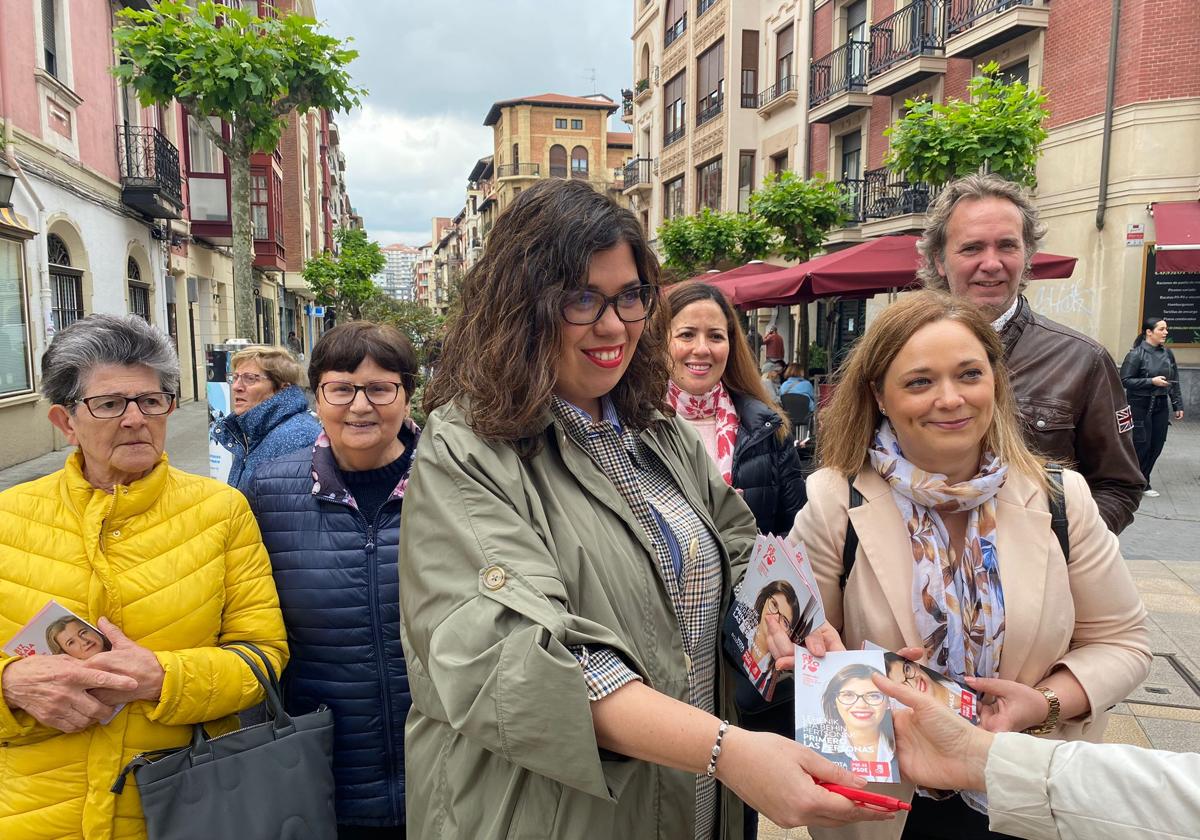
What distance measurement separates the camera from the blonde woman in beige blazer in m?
1.79

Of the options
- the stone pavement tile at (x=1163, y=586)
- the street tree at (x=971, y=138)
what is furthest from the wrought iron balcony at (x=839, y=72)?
the stone pavement tile at (x=1163, y=586)

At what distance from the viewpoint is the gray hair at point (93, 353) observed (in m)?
1.94

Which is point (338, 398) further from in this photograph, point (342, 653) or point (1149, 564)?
point (1149, 564)

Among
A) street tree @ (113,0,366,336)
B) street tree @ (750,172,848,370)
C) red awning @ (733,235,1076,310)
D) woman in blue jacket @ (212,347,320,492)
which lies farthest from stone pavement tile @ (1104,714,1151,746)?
street tree @ (750,172,848,370)

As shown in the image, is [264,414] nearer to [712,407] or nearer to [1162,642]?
[712,407]

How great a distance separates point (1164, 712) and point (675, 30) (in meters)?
31.6

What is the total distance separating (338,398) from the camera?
99.4 inches

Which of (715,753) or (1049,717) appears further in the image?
(1049,717)

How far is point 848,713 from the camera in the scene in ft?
4.97

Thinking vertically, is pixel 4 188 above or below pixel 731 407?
above

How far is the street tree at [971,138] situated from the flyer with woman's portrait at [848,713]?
26.3 feet

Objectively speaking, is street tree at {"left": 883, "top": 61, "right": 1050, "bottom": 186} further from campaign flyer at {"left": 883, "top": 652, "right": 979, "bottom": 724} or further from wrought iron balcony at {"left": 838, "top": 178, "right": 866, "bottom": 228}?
wrought iron balcony at {"left": 838, "top": 178, "right": 866, "bottom": 228}

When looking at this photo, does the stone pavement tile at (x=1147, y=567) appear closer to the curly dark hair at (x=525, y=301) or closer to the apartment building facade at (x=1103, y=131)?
the curly dark hair at (x=525, y=301)

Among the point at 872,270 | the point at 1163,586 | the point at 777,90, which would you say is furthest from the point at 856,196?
the point at 1163,586
